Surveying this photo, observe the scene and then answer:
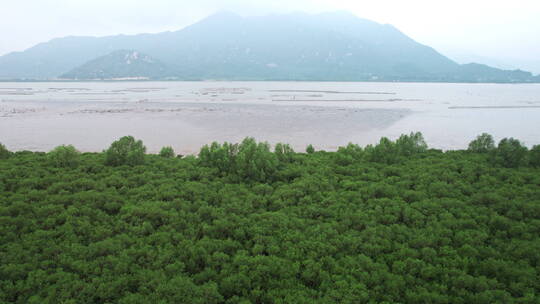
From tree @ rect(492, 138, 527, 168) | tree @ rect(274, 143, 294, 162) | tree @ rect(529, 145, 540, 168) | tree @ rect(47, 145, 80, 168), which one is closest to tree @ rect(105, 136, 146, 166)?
tree @ rect(47, 145, 80, 168)

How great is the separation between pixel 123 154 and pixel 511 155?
24373mm

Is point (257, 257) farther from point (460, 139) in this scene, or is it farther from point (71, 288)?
point (460, 139)

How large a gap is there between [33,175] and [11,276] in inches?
368

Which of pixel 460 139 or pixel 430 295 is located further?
pixel 460 139

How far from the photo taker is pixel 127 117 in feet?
186

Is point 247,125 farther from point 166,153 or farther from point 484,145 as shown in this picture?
point 484,145

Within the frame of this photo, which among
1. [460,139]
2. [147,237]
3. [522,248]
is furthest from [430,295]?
[460,139]

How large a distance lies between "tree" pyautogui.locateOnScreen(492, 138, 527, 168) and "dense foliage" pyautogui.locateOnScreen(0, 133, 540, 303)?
1.82 m

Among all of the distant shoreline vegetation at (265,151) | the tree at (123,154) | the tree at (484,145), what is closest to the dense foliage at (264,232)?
the tree at (123,154)

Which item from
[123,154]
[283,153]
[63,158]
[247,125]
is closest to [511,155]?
[283,153]

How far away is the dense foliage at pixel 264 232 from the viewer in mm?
9609

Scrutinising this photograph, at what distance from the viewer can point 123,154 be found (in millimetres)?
20781

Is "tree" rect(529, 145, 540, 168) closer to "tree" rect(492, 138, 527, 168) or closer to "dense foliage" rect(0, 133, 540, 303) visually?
"tree" rect(492, 138, 527, 168)

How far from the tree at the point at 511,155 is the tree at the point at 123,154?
22.7 metres
